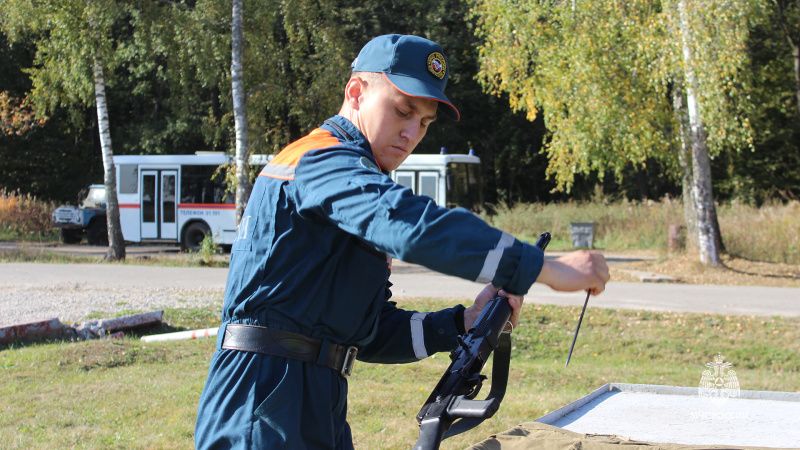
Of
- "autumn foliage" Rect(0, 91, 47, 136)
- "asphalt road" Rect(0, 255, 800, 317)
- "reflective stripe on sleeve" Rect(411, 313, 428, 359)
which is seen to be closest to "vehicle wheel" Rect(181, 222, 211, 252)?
"asphalt road" Rect(0, 255, 800, 317)

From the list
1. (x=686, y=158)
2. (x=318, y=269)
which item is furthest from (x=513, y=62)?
(x=318, y=269)

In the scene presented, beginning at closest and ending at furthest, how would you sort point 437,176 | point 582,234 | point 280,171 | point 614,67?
point 280,171 < point 614,67 < point 582,234 < point 437,176

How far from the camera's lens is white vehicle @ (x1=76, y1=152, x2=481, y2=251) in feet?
74.1

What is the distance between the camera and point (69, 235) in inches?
1050

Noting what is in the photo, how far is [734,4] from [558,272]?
45.2 ft

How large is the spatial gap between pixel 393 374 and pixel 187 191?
17233 millimetres

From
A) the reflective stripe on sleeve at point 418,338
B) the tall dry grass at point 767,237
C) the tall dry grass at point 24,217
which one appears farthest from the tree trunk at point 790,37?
the reflective stripe on sleeve at point 418,338

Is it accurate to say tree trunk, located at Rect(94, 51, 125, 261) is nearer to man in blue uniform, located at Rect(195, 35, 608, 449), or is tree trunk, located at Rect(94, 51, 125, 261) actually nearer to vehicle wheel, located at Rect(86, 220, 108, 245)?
vehicle wheel, located at Rect(86, 220, 108, 245)

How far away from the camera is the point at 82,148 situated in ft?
117

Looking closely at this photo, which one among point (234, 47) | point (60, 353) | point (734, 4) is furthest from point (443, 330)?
point (234, 47)

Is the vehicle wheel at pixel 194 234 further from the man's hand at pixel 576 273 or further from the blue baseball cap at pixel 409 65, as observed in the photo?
the man's hand at pixel 576 273

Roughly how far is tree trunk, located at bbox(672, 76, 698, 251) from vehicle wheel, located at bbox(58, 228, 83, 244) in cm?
2073

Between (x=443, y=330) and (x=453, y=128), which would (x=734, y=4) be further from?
(x=453, y=128)

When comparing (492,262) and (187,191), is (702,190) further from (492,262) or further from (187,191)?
(492,262)
